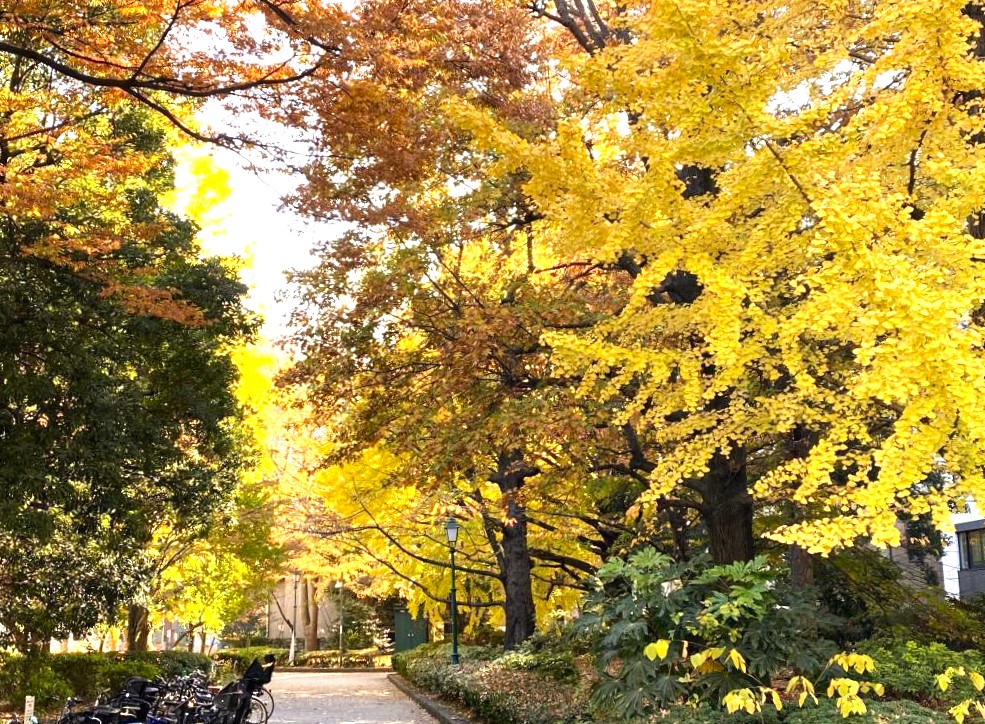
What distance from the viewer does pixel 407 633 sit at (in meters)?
41.3

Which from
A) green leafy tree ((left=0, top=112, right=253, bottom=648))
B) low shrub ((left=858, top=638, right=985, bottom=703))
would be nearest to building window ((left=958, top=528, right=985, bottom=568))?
green leafy tree ((left=0, top=112, right=253, bottom=648))

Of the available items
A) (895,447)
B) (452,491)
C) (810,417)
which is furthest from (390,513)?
(895,447)

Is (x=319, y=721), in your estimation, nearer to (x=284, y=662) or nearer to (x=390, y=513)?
(x=390, y=513)

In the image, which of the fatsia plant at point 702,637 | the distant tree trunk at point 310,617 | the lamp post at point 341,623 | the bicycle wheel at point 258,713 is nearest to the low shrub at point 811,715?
the fatsia plant at point 702,637

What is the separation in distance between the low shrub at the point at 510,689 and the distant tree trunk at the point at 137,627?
332 inches

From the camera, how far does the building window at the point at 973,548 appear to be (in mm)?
31828

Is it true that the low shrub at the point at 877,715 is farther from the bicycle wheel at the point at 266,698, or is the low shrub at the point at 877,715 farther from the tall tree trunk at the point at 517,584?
the tall tree trunk at the point at 517,584

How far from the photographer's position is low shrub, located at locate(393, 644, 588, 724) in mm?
9906

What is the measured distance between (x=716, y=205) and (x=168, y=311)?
310 inches

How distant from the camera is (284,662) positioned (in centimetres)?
4203

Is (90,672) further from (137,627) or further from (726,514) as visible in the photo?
(726,514)

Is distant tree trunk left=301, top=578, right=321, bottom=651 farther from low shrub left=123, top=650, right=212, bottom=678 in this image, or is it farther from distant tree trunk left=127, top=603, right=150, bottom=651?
low shrub left=123, top=650, right=212, bottom=678

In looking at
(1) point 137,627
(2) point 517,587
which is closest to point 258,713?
(2) point 517,587

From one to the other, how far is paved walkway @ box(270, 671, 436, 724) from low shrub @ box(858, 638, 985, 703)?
866cm
